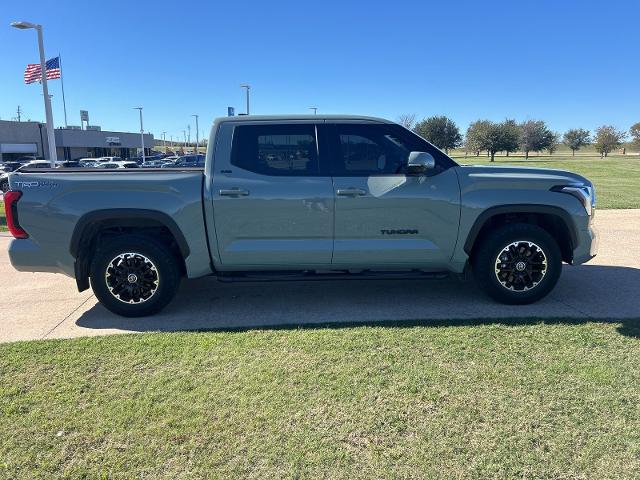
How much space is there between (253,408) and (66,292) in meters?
3.77

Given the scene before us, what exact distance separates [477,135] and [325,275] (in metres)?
72.0

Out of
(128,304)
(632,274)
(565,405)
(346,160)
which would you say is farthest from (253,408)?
(632,274)

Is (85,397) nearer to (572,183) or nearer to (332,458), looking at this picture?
(332,458)

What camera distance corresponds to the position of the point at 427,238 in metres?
4.64

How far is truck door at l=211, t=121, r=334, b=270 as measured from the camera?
447cm

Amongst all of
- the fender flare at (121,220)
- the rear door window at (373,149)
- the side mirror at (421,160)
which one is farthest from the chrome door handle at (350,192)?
the fender flare at (121,220)

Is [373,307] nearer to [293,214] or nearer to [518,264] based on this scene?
[293,214]

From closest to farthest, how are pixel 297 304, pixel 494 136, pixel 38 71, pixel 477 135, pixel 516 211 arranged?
pixel 516 211, pixel 297 304, pixel 38 71, pixel 494 136, pixel 477 135

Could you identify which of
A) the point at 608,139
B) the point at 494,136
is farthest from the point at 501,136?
the point at 608,139

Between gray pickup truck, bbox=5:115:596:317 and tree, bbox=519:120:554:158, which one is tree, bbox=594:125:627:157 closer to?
tree, bbox=519:120:554:158

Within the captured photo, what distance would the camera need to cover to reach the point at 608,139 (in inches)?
2985

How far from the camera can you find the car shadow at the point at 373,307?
14.4 ft

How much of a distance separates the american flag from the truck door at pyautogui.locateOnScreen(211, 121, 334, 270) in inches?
851

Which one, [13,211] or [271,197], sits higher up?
[271,197]
